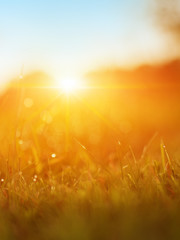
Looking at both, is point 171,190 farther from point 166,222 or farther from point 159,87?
point 159,87

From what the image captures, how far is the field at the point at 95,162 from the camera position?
39.3 inches

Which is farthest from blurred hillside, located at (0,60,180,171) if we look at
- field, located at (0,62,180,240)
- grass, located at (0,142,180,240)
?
grass, located at (0,142,180,240)

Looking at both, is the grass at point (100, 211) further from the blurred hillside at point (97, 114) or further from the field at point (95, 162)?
the blurred hillside at point (97, 114)

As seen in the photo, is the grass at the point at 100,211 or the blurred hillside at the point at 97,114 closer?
the grass at the point at 100,211

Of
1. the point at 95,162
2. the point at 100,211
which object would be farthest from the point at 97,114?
the point at 100,211

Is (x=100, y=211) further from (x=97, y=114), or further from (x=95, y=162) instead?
(x=97, y=114)

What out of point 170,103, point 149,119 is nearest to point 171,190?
point 149,119

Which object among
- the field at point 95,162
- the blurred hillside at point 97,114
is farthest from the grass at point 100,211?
the blurred hillside at point 97,114

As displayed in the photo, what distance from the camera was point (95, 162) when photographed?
6.53ft

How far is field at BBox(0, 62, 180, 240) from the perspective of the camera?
100 centimetres

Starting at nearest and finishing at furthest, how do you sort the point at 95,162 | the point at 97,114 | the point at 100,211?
1. the point at 100,211
2. the point at 95,162
3. the point at 97,114

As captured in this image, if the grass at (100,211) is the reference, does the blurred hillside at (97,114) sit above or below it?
above

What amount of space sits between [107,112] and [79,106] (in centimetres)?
36

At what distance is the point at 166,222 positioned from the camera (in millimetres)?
941
